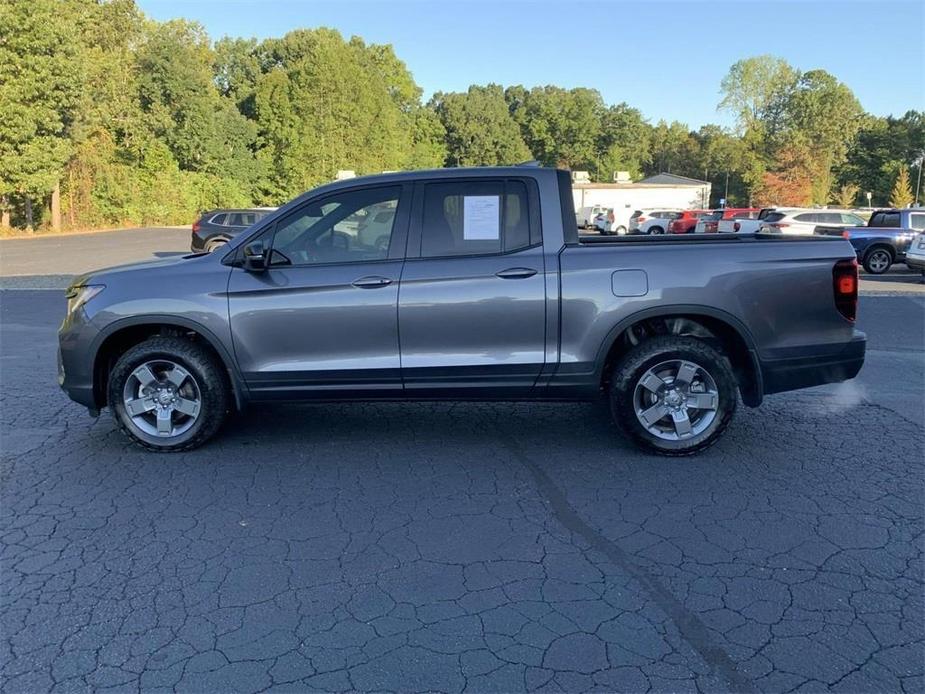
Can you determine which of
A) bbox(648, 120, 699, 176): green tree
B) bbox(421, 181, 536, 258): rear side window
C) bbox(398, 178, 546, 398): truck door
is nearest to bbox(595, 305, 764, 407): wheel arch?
bbox(398, 178, 546, 398): truck door

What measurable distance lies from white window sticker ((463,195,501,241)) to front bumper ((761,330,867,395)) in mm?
2005

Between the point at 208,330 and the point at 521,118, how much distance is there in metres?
110

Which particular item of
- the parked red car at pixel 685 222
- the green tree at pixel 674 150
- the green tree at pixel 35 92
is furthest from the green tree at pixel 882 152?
the green tree at pixel 35 92

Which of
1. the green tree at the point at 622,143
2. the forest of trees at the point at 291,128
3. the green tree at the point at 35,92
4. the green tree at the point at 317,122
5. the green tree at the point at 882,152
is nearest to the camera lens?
the green tree at the point at 35,92

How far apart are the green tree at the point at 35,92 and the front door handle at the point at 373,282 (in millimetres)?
34839

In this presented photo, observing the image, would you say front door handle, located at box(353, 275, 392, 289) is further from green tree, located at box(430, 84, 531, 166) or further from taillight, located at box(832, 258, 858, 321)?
green tree, located at box(430, 84, 531, 166)

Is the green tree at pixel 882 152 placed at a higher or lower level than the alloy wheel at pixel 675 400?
higher

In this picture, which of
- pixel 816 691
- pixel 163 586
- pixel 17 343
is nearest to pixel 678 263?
pixel 816 691

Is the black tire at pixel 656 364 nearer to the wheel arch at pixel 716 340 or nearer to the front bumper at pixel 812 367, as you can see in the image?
the wheel arch at pixel 716 340

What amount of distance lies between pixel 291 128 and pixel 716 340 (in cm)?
6128

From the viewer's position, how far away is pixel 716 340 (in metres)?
5.01

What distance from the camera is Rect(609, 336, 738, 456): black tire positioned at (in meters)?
4.75

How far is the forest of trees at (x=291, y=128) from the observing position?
112 feet

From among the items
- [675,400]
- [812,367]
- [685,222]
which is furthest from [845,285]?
[685,222]
